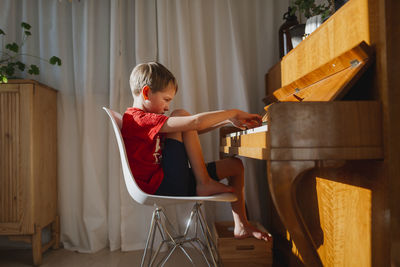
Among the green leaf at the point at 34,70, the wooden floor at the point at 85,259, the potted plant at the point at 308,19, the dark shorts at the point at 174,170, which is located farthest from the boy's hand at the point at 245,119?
the green leaf at the point at 34,70

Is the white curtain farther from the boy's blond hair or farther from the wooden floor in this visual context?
the boy's blond hair

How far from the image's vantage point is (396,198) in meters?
0.91

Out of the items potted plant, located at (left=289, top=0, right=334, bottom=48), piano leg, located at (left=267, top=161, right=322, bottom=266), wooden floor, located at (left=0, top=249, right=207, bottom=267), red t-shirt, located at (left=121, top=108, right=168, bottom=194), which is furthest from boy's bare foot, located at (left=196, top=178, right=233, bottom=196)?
potted plant, located at (left=289, top=0, right=334, bottom=48)

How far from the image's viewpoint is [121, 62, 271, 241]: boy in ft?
Result: 4.37

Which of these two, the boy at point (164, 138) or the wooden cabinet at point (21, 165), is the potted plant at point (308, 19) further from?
the wooden cabinet at point (21, 165)

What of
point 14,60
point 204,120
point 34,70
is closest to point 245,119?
point 204,120

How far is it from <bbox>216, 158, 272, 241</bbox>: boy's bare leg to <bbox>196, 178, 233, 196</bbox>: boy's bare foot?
19 cm

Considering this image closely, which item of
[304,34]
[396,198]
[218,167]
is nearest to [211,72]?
[304,34]

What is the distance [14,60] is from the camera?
2.34 m

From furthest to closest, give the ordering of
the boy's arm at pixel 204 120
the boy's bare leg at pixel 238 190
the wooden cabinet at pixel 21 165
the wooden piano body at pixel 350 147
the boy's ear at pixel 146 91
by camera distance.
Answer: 1. the wooden cabinet at pixel 21 165
2. the boy's bare leg at pixel 238 190
3. the boy's ear at pixel 146 91
4. the boy's arm at pixel 204 120
5. the wooden piano body at pixel 350 147

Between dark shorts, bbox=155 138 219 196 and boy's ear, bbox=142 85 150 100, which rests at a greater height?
boy's ear, bbox=142 85 150 100

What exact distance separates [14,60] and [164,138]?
163cm

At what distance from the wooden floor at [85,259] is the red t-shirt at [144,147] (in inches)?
32.5

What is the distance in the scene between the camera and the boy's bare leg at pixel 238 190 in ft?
5.21
